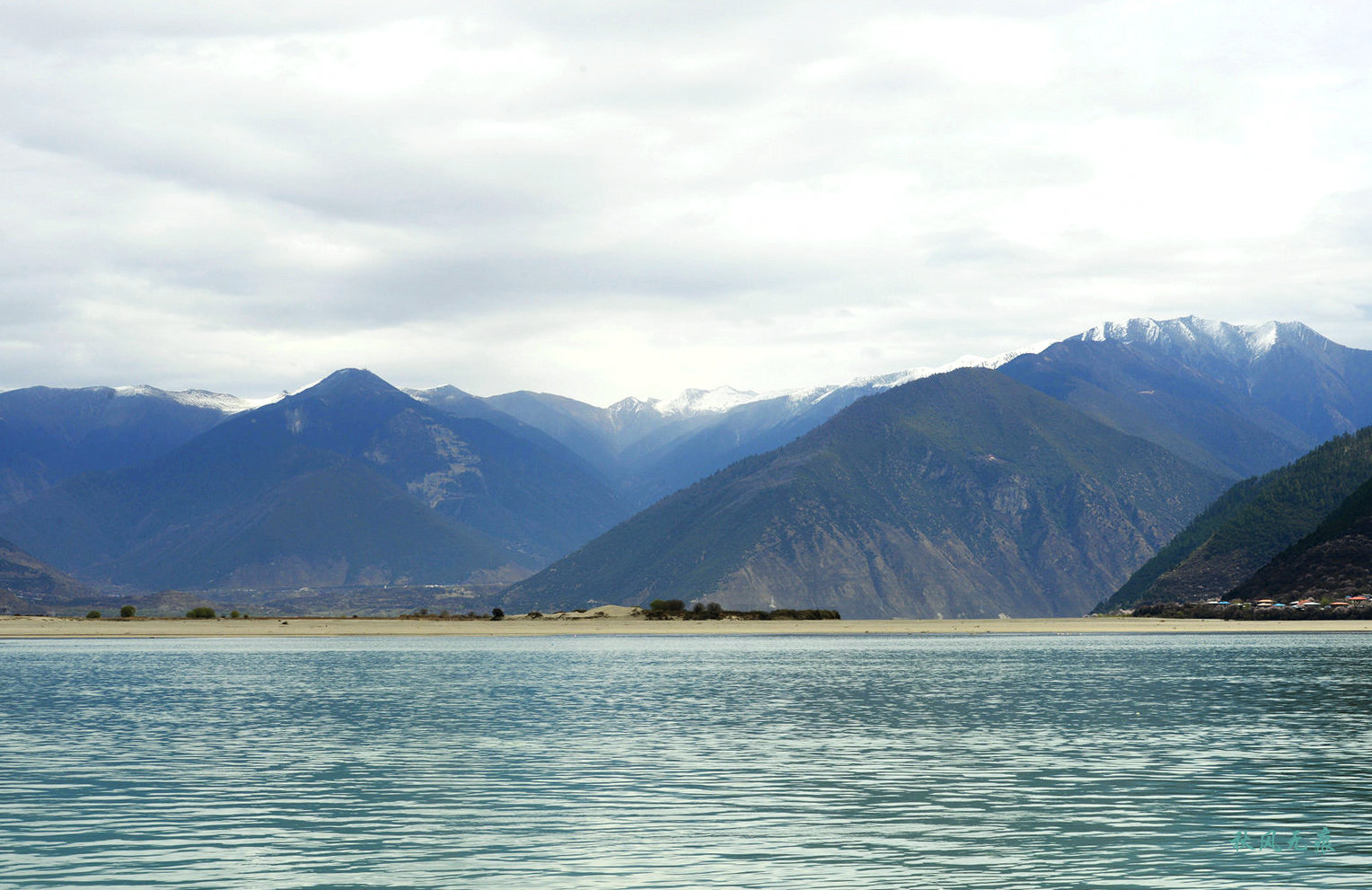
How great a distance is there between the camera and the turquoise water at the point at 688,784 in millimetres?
31406

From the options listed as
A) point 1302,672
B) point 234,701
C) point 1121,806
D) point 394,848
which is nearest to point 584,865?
point 394,848

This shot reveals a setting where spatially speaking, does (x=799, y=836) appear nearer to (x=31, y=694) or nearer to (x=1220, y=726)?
(x=1220, y=726)

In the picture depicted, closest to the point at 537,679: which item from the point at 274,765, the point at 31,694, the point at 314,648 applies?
the point at 31,694

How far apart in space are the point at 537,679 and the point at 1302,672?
61.9 metres

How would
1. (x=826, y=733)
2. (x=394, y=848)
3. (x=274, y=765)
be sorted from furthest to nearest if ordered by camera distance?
(x=826, y=733)
(x=274, y=765)
(x=394, y=848)

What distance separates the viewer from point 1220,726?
62875 mm

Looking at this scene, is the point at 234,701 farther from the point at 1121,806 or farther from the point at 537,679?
the point at 1121,806

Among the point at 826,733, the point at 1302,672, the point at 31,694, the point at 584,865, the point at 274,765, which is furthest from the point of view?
the point at 1302,672

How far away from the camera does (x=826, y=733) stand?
61.9 meters

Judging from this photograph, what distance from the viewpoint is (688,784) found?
4519cm

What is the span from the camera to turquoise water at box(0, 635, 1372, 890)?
31406 mm

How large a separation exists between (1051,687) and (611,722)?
129 ft

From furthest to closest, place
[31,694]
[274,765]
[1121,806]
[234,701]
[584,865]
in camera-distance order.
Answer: [31,694], [234,701], [274,765], [1121,806], [584,865]

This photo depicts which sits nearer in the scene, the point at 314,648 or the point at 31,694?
the point at 31,694
